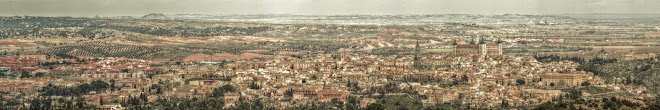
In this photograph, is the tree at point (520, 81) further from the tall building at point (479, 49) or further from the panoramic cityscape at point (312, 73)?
the tall building at point (479, 49)

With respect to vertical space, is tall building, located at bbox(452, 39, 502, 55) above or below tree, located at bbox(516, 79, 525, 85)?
above

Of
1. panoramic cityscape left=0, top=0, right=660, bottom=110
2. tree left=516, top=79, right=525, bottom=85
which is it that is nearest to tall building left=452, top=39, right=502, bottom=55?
panoramic cityscape left=0, top=0, right=660, bottom=110

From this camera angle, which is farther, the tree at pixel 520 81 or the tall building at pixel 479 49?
the tall building at pixel 479 49

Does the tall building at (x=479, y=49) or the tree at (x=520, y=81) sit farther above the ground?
the tall building at (x=479, y=49)

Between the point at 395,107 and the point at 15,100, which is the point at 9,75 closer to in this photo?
the point at 15,100

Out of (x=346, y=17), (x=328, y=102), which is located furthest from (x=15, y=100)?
(x=346, y=17)

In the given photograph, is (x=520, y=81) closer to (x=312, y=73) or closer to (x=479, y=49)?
(x=312, y=73)

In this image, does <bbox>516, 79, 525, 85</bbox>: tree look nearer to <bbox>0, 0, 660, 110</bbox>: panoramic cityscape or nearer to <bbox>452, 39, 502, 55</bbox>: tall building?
<bbox>0, 0, 660, 110</bbox>: panoramic cityscape

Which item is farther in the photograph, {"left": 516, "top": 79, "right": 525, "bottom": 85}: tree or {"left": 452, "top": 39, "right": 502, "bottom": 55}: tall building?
{"left": 452, "top": 39, "right": 502, "bottom": 55}: tall building

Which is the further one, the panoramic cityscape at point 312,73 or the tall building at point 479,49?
the tall building at point 479,49

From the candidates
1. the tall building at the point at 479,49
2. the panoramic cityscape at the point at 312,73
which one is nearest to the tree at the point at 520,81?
the panoramic cityscape at the point at 312,73

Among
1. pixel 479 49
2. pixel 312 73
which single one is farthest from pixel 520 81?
pixel 479 49
